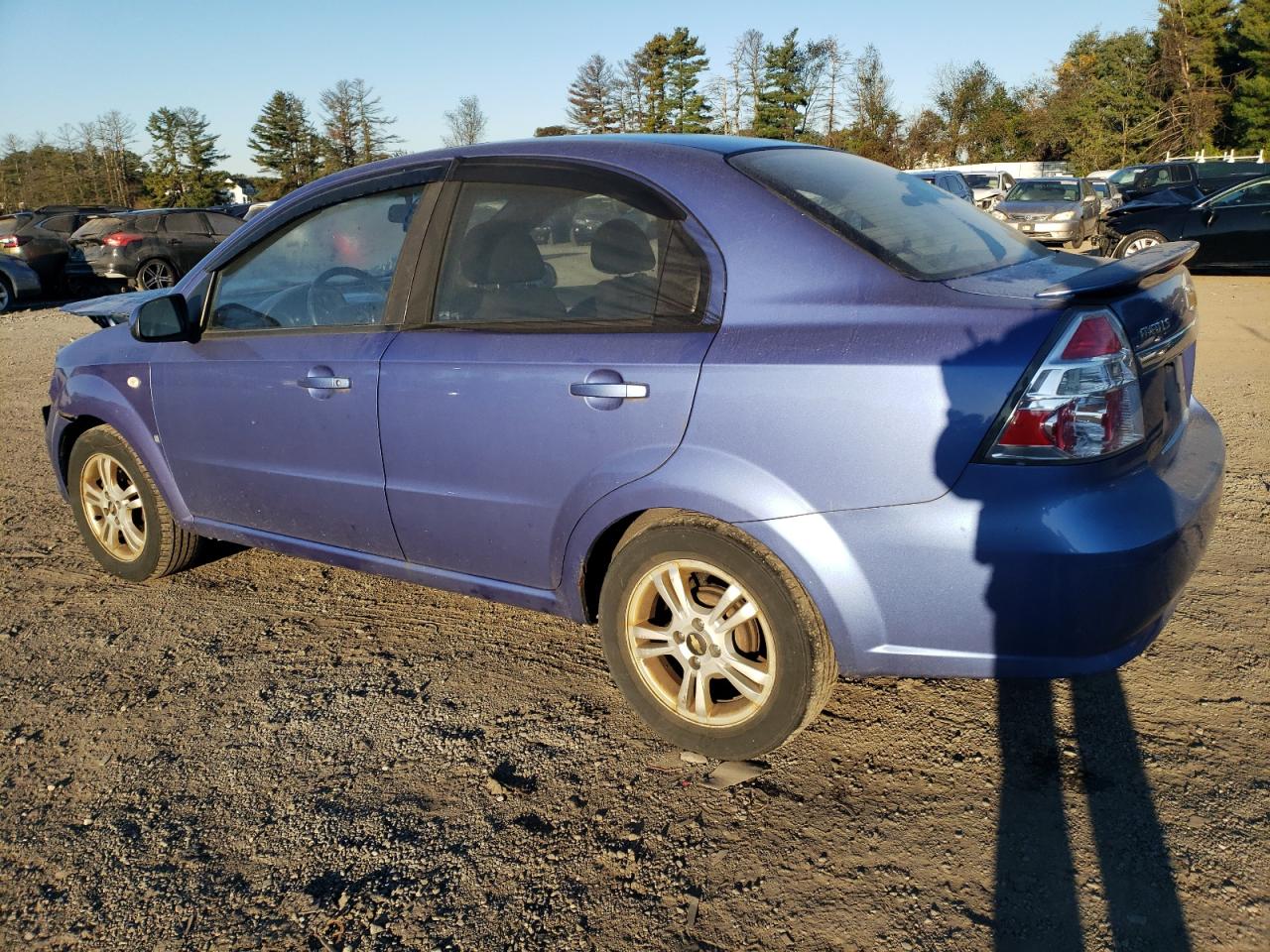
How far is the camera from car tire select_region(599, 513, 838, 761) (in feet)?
8.57

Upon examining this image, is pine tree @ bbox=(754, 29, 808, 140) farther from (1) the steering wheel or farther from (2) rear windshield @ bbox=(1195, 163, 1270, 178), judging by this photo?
(1) the steering wheel

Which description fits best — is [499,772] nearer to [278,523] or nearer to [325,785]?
[325,785]

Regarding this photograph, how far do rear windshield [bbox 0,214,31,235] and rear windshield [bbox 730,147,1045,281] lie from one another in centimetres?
2285

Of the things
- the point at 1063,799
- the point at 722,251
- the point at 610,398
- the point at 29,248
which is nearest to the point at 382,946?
the point at 610,398

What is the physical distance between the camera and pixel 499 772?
2.89m

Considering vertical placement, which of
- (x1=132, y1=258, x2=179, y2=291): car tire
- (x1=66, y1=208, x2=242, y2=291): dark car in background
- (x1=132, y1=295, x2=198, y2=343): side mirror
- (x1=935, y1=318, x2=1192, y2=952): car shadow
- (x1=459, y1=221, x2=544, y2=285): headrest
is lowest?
(x1=935, y1=318, x2=1192, y2=952): car shadow

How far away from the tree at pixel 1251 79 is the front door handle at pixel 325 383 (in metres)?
59.0

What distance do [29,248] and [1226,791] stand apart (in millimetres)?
22416

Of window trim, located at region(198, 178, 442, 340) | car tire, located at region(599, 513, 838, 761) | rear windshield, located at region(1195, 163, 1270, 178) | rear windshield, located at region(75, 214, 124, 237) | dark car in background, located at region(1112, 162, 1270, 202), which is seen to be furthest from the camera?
rear windshield, located at region(1195, 163, 1270, 178)

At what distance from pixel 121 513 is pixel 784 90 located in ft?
168

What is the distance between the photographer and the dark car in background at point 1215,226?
14.7 m

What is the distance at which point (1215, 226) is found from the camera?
15.0m

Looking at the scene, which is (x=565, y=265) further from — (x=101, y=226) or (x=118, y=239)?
(x=101, y=226)

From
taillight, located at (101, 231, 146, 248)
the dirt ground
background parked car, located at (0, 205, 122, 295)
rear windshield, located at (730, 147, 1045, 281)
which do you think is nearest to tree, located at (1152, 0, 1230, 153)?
taillight, located at (101, 231, 146, 248)
